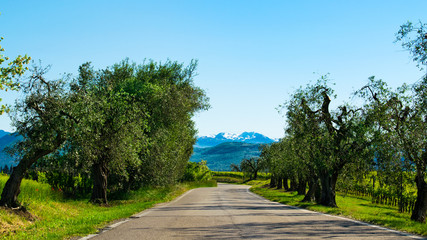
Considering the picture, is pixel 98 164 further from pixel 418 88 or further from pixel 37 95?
pixel 418 88

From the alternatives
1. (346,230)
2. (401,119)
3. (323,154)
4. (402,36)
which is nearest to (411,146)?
(401,119)

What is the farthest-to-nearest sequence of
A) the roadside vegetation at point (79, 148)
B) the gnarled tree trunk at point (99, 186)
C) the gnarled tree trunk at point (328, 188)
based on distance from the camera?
the gnarled tree trunk at point (328, 188) → the gnarled tree trunk at point (99, 186) → the roadside vegetation at point (79, 148)

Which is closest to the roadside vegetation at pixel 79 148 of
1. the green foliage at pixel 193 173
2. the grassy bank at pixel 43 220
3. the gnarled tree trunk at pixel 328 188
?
the grassy bank at pixel 43 220

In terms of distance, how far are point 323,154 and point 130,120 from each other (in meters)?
13.4

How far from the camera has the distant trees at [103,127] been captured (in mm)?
13352

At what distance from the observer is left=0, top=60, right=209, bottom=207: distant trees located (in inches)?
526

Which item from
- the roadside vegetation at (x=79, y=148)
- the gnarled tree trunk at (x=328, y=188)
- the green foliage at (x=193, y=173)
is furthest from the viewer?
the green foliage at (x=193, y=173)

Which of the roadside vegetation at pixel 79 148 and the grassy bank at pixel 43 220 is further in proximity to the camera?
the roadside vegetation at pixel 79 148

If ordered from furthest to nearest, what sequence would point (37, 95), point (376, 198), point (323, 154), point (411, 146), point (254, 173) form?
point (254, 173)
point (376, 198)
point (323, 154)
point (411, 146)
point (37, 95)

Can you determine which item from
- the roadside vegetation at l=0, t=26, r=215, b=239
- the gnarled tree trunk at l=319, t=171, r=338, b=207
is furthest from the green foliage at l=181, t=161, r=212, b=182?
the gnarled tree trunk at l=319, t=171, r=338, b=207

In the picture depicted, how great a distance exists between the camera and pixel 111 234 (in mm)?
9820

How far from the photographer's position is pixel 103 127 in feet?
61.4

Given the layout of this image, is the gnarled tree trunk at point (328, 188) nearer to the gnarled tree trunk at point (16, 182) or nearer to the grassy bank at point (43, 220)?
the grassy bank at point (43, 220)

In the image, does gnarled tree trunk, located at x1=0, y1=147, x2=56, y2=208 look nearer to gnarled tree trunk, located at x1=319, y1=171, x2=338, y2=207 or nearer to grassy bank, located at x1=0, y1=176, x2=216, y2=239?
grassy bank, located at x1=0, y1=176, x2=216, y2=239
